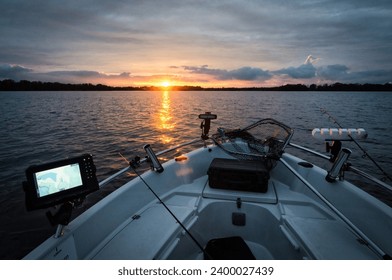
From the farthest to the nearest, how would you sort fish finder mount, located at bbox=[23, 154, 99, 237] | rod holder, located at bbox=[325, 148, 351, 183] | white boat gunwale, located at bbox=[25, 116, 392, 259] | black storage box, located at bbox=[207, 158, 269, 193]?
black storage box, located at bbox=[207, 158, 269, 193] < rod holder, located at bbox=[325, 148, 351, 183] < white boat gunwale, located at bbox=[25, 116, 392, 259] < fish finder mount, located at bbox=[23, 154, 99, 237]

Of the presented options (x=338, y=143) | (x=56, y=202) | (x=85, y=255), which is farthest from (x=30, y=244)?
(x=338, y=143)

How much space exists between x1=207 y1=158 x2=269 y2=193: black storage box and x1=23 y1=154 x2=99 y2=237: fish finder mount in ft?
7.87

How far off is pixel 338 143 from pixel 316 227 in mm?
1919

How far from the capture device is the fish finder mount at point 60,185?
2148mm

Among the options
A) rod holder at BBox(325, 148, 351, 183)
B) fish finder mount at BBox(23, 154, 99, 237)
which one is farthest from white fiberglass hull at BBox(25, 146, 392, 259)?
fish finder mount at BBox(23, 154, 99, 237)

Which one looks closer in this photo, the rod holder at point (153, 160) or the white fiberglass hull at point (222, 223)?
the white fiberglass hull at point (222, 223)

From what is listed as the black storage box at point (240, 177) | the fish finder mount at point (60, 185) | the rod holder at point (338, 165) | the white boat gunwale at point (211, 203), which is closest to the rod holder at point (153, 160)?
the white boat gunwale at point (211, 203)

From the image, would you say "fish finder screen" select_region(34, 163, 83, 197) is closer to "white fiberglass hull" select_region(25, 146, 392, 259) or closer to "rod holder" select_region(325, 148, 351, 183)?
"white fiberglass hull" select_region(25, 146, 392, 259)

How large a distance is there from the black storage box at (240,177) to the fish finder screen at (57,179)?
252 cm

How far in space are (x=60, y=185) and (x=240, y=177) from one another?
3.01 m

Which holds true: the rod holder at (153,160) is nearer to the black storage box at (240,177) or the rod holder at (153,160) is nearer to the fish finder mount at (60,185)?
the black storage box at (240,177)

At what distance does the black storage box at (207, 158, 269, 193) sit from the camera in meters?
4.20

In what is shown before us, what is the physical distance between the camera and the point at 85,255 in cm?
282
